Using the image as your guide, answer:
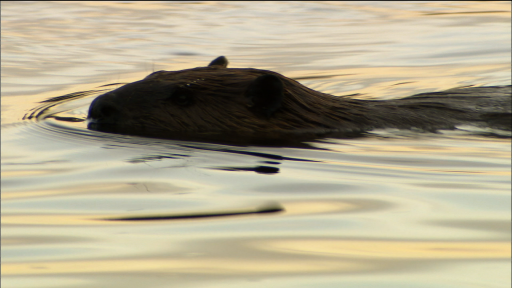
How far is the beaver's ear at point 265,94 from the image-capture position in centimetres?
464

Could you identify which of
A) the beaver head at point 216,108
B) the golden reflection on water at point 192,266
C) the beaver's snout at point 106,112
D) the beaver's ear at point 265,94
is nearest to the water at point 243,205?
the golden reflection on water at point 192,266

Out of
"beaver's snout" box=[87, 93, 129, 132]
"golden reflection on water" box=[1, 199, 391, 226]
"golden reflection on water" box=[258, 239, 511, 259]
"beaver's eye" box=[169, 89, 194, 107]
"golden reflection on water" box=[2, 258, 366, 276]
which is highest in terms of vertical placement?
"beaver's eye" box=[169, 89, 194, 107]

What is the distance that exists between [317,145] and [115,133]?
4.30 feet

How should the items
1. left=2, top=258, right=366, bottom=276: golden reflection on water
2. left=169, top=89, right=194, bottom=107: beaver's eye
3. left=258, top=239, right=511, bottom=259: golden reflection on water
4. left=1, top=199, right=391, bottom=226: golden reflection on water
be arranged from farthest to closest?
left=169, top=89, right=194, bottom=107: beaver's eye, left=1, top=199, right=391, bottom=226: golden reflection on water, left=258, top=239, right=511, bottom=259: golden reflection on water, left=2, top=258, right=366, bottom=276: golden reflection on water

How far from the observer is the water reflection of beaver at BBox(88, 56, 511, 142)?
471 cm

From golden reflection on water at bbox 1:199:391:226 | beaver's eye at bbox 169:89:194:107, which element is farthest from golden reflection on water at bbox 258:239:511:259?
beaver's eye at bbox 169:89:194:107

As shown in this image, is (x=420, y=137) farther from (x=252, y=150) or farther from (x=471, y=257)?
(x=471, y=257)

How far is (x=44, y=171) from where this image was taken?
12.0 feet

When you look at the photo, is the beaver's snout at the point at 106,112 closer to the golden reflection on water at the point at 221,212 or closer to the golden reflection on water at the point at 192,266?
the golden reflection on water at the point at 221,212

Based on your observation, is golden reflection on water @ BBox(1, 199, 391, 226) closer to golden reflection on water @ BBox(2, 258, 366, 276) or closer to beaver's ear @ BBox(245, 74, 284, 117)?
golden reflection on water @ BBox(2, 258, 366, 276)

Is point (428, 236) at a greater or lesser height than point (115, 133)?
lesser

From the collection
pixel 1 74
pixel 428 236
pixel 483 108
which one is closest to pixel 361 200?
pixel 428 236

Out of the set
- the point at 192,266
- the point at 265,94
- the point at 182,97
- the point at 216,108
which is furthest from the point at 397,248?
the point at 182,97

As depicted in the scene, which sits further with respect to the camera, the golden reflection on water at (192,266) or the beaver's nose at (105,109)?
the beaver's nose at (105,109)
